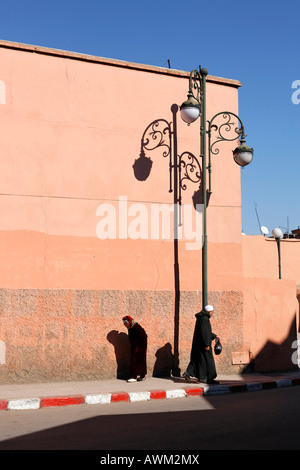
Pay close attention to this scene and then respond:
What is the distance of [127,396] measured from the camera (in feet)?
29.0

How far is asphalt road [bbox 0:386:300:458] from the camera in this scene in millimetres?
5621

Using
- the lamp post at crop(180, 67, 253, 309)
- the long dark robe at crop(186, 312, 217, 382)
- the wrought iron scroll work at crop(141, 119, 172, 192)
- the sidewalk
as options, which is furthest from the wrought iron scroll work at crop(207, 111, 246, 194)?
the sidewalk

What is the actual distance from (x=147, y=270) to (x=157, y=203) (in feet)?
4.68

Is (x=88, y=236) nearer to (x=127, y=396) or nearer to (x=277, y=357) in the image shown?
(x=127, y=396)

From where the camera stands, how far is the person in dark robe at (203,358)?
10.2 metres

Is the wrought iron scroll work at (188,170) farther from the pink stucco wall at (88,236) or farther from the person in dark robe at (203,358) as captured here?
the person in dark robe at (203,358)

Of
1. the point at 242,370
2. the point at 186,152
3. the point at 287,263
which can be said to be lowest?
the point at 242,370

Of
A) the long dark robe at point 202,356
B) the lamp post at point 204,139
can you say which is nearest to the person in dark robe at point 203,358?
the long dark robe at point 202,356

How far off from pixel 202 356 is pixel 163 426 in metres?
3.73
